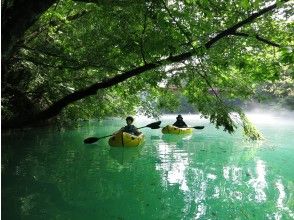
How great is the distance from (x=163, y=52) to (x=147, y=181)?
4.42 meters

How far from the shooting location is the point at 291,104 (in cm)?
4331

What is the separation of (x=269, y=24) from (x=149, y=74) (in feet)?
9.43

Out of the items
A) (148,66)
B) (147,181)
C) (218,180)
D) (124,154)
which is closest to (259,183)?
(218,180)

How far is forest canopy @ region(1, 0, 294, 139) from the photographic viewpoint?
6227 millimetres

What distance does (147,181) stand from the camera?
10.0m

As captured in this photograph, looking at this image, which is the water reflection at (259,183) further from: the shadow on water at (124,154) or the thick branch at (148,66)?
the shadow on water at (124,154)

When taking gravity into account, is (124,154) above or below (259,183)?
above

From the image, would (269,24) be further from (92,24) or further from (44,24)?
(44,24)

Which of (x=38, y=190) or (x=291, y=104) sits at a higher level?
(x=291, y=104)

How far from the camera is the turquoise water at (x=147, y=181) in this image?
734cm

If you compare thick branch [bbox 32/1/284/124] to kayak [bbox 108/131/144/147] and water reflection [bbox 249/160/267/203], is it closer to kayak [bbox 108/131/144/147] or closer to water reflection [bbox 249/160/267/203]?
water reflection [bbox 249/160/267/203]

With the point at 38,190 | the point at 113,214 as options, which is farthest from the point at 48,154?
the point at 113,214

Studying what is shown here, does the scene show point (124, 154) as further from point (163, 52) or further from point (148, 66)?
point (163, 52)

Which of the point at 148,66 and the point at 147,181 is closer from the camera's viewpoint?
the point at 148,66
